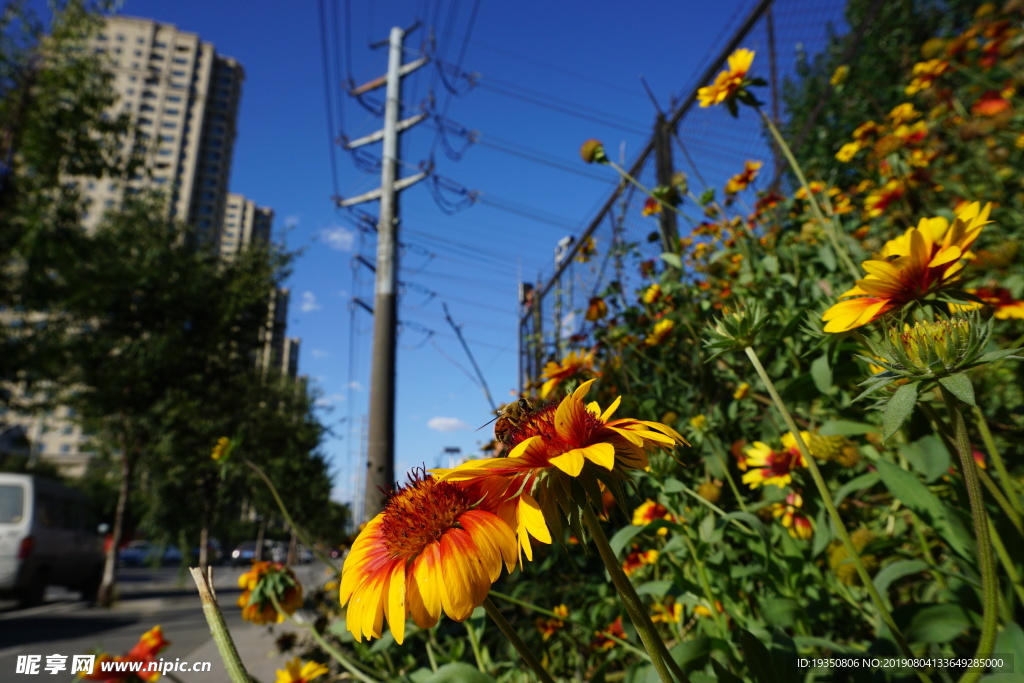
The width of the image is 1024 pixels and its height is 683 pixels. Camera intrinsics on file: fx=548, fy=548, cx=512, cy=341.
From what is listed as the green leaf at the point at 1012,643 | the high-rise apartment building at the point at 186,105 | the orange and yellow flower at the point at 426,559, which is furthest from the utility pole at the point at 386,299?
the high-rise apartment building at the point at 186,105

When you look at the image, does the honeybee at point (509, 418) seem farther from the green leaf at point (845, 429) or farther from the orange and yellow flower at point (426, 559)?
the green leaf at point (845, 429)

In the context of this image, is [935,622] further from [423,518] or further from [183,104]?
[183,104]

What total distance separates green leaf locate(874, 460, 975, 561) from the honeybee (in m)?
0.60

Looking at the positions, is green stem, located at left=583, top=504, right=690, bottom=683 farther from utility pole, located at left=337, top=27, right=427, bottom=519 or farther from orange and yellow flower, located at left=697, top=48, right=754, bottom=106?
utility pole, located at left=337, top=27, right=427, bottom=519

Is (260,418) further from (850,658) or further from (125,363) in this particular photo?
(850,658)

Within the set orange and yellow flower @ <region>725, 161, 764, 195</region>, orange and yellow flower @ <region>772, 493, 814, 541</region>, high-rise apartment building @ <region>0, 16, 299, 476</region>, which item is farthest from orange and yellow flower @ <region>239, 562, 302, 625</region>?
high-rise apartment building @ <region>0, 16, 299, 476</region>

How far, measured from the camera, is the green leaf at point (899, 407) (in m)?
0.51

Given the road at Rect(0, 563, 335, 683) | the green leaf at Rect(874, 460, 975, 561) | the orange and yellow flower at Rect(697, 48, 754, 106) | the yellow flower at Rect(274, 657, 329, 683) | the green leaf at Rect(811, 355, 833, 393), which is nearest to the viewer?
the green leaf at Rect(874, 460, 975, 561)

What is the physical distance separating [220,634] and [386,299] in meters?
3.90

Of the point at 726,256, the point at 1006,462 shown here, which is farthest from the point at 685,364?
the point at 1006,462

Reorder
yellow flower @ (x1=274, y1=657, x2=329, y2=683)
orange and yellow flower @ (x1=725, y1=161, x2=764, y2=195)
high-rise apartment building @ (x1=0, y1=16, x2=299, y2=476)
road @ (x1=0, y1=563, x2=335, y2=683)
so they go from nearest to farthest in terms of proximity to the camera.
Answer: yellow flower @ (x1=274, y1=657, x2=329, y2=683), orange and yellow flower @ (x1=725, y1=161, x2=764, y2=195), road @ (x1=0, y1=563, x2=335, y2=683), high-rise apartment building @ (x1=0, y1=16, x2=299, y2=476)

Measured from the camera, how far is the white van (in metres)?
6.27

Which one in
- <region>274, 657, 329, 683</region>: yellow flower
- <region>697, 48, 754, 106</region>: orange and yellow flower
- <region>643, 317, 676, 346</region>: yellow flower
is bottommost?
<region>274, 657, 329, 683</region>: yellow flower

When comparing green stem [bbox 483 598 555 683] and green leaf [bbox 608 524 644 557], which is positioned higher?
green leaf [bbox 608 524 644 557]
